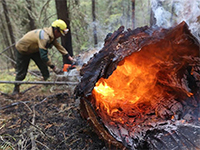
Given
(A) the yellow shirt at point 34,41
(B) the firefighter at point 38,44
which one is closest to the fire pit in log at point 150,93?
(B) the firefighter at point 38,44

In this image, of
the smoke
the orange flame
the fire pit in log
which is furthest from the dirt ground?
the smoke

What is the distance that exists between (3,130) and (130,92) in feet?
7.69

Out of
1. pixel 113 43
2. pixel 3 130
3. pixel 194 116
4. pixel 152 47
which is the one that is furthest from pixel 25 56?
pixel 194 116

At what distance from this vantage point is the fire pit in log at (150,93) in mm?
1708

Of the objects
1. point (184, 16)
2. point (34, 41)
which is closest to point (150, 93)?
point (184, 16)

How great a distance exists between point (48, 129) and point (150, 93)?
1.82 metres

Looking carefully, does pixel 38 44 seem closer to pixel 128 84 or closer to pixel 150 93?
pixel 128 84

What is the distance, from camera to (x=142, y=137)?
5.94 feet

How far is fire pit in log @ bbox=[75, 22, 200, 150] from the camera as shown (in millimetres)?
1708

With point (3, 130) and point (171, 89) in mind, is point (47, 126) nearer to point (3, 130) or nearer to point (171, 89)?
point (3, 130)

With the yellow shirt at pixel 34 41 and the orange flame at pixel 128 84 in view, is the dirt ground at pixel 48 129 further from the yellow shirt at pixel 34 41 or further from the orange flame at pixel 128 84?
the yellow shirt at pixel 34 41

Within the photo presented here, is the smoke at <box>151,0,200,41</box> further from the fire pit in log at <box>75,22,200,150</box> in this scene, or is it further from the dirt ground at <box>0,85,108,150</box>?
the dirt ground at <box>0,85,108,150</box>

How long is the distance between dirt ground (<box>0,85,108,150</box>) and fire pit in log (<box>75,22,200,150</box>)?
0.37 metres

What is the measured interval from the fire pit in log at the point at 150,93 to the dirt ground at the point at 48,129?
37cm
